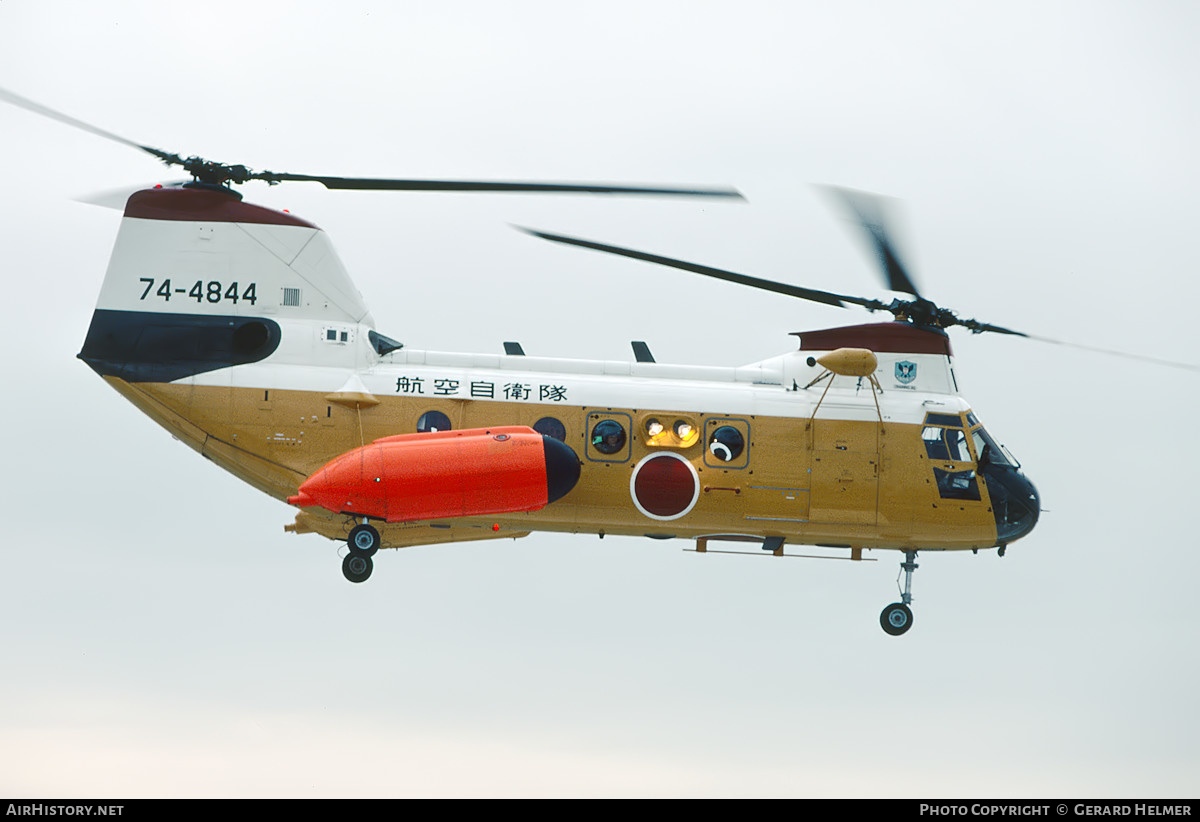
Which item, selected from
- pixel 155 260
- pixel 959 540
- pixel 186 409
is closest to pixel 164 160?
pixel 155 260

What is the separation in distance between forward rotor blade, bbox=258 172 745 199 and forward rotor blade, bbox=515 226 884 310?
1.42 meters

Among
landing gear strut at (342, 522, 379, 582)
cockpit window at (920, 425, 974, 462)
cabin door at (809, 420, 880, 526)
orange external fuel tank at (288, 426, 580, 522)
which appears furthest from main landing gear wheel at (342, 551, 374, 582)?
cockpit window at (920, 425, 974, 462)

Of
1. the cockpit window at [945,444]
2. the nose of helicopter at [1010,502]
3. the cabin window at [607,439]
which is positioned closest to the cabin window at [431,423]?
the cabin window at [607,439]

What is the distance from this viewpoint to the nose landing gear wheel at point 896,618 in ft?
100

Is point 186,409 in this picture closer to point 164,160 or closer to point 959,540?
point 164,160

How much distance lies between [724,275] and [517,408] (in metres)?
4.64

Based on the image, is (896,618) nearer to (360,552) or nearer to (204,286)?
(360,552)

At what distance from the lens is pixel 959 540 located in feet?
97.8

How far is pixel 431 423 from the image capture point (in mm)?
28375

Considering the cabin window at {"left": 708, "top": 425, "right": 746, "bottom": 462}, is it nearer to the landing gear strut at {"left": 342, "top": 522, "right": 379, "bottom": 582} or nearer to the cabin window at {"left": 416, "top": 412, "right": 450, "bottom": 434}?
the cabin window at {"left": 416, "top": 412, "right": 450, "bottom": 434}

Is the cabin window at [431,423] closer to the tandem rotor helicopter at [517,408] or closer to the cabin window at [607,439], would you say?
the tandem rotor helicopter at [517,408]

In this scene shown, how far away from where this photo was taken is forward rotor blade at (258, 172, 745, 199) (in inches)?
1024

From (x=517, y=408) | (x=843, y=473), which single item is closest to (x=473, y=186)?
(x=517, y=408)

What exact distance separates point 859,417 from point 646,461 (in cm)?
424
